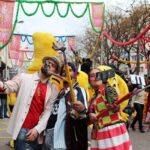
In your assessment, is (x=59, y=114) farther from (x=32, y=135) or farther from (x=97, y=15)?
(x=97, y=15)

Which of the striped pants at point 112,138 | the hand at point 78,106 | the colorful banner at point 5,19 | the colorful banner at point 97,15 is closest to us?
the hand at point 78,106

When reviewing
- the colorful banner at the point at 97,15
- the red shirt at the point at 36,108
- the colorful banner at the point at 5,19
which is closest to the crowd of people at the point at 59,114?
the red shirt at the point at 36,108

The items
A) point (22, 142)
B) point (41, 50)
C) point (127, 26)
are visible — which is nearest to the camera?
point (22, 142)

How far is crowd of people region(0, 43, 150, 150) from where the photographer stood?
13.9 ft

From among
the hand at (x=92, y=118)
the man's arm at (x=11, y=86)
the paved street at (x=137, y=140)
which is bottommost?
the paved street at (x=137, y=140)

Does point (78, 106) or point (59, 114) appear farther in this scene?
point (59, 114)

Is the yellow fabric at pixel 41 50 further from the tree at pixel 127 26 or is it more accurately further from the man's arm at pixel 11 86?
the tree at pixel 127 26

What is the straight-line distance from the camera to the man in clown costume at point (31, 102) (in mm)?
4312

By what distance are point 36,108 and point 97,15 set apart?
1008 centimetres

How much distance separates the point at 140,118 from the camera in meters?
12.3

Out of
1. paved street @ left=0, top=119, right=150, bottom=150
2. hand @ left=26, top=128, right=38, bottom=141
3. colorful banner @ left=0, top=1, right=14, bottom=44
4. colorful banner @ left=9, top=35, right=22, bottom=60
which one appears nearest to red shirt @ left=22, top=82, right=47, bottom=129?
hand @ left=26, top=128, right=38, bottom=141

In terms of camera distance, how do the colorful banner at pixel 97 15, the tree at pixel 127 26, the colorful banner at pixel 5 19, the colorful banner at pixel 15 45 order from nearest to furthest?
the colorful banner at pixel 5 19 → the colorful banner at pixel 97 15 → the colorful banner at pixel 15 45 → the tree at pixel 127 26

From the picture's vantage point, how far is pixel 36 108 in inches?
172

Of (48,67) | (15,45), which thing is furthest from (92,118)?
(15,45)
